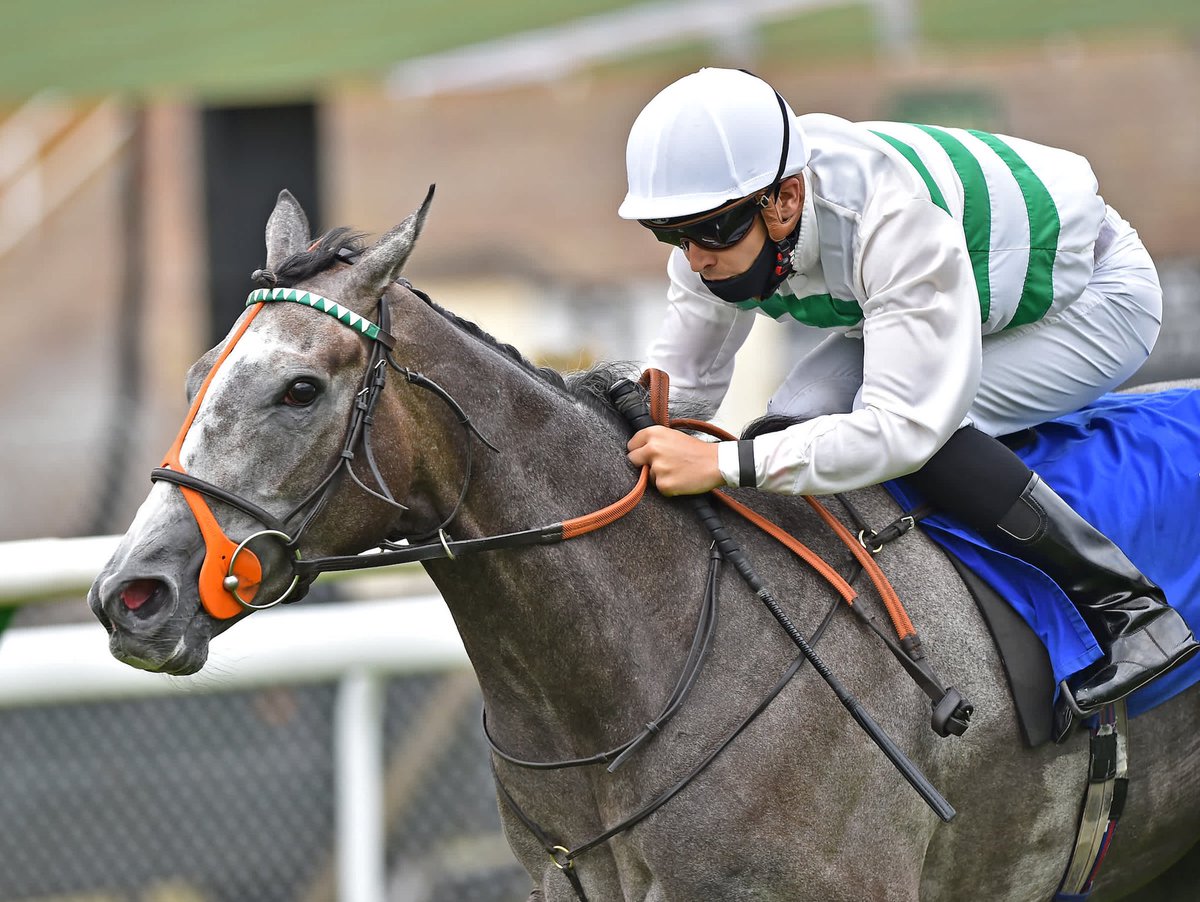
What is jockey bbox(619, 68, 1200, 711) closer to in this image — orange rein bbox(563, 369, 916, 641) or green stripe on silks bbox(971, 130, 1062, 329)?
green stripe on silks bbox(971, 130, 1062, 329)

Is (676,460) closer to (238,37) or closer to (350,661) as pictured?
(350,661)

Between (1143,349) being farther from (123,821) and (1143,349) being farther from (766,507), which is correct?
(123,821)

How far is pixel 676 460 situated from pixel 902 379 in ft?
1.55

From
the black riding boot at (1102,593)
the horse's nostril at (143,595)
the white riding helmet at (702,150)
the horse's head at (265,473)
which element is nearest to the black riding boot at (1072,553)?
the black riding boot at (1102,593)

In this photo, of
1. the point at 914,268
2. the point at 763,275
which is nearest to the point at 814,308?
the point at 763,275

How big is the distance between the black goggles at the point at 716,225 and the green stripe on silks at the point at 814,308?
0.80 ft

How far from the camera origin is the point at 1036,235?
10.5ft

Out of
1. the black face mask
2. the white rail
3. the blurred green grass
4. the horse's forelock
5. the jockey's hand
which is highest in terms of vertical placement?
the blurred green grass

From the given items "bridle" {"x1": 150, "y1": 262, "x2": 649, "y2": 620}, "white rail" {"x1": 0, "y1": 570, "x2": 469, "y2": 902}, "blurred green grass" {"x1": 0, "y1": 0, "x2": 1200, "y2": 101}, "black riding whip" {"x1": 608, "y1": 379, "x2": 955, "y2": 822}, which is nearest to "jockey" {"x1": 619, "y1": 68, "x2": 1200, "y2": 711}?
"black riding whip" {"x1": 608, "y1": 379, "x2": 955, "y2": 822}

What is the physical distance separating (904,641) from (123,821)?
3.43m

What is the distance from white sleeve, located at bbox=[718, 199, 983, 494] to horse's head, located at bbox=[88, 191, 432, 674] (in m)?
0.74

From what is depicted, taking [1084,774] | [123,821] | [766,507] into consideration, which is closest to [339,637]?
[123,821]

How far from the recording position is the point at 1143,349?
11.3ft

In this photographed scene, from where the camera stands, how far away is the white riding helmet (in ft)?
9.45
